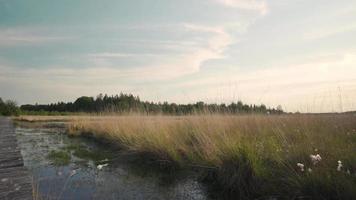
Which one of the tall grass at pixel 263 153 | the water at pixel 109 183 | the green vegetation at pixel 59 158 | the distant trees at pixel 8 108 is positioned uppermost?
the distant trees at pixel 8 108

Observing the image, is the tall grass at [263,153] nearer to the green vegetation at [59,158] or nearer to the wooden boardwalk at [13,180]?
the green vegetation at [59,158]

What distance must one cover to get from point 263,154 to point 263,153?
0.11 feet

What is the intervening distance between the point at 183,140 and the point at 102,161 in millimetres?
2020

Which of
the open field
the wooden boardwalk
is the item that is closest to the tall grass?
the open field

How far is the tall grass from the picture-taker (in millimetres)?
3951

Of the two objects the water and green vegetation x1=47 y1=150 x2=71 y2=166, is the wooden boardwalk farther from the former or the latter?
green vegetation x1=47 y1=150 x2=71 y2=166

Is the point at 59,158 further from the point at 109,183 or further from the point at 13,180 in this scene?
the point at 13,180

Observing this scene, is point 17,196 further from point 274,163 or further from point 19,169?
point 274,163

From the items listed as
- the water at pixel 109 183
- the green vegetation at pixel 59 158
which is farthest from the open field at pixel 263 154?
the green vegetation at pixel 59 158

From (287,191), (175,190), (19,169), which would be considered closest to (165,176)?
(175,190)

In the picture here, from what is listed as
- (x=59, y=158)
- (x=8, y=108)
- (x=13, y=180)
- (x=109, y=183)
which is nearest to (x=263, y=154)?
(x=109, y=183)

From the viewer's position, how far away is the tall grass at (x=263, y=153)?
3.95 meters

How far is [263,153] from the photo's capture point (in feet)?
17.2

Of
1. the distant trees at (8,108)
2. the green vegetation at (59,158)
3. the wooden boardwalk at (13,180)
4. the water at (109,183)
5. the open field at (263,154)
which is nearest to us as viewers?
the wooden boardwalk at (13,180)
